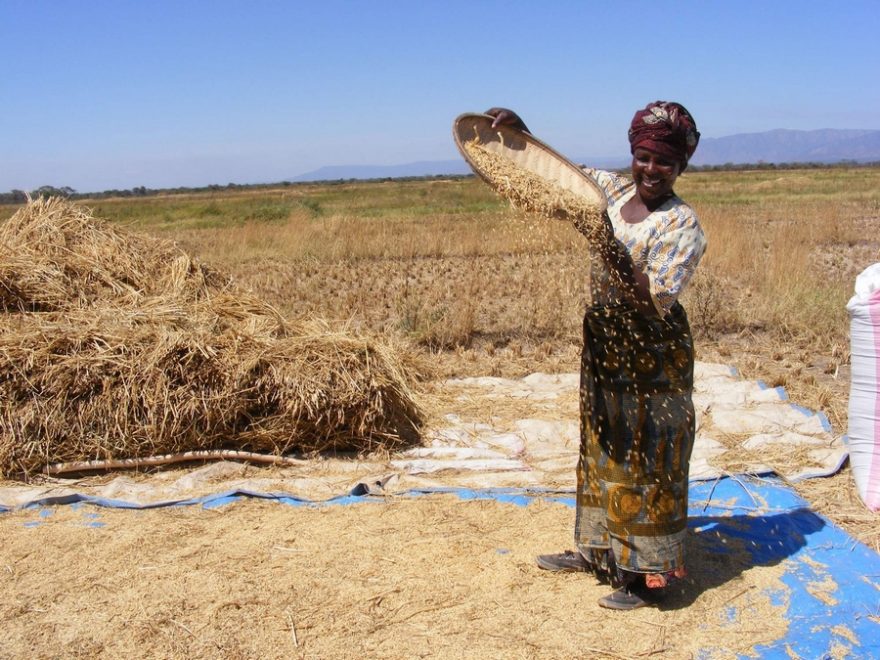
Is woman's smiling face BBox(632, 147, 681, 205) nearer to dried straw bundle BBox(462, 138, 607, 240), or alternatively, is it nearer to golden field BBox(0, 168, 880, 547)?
dried straw bundle BBox(462, 138, 607, 240)

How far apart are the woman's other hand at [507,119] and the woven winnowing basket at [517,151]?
0.05 ft

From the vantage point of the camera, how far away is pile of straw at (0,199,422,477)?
372 cm

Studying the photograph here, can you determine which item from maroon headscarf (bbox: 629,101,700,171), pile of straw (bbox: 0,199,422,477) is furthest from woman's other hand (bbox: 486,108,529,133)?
pile of straw (bbox: 0,199,422,477)

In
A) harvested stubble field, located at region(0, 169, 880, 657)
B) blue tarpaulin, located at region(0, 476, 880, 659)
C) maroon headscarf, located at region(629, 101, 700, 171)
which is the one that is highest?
maroon headscarf, located at region(629, 101, 700, 171)

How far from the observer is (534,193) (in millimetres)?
2301

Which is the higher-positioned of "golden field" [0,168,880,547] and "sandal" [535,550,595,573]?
"golden field" [0,168,880,547]

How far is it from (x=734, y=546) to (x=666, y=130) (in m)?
1.63

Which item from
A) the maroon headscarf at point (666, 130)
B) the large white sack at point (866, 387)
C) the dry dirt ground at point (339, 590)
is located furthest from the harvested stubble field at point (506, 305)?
the maroon headscarf at point (666, 130)

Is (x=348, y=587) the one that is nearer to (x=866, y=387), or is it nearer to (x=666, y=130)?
(x=666, y=130)

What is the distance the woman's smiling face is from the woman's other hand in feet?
1.34

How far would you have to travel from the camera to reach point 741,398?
4.73m

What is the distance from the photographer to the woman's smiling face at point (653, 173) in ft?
7.31

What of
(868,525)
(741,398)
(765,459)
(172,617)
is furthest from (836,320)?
(172,617)

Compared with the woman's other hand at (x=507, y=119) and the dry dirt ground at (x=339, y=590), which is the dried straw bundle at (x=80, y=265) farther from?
the woman's other hand at (x=507, y=119)
